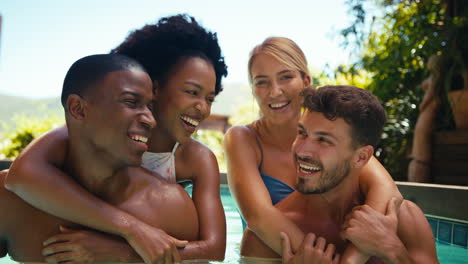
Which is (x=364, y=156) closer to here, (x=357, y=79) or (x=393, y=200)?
(x=393, y=200)

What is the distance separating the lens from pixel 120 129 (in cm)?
209

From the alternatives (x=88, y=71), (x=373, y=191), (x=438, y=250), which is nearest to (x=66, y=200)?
(x=88, y=71)

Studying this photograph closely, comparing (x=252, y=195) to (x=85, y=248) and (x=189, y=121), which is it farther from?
(x=85, y=248)

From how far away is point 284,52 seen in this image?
325 cm

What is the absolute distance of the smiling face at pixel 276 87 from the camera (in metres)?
3.21

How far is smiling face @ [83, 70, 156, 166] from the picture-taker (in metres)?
2.10

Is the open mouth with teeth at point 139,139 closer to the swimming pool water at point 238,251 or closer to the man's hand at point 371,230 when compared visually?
the swimming pool water at point 238,251

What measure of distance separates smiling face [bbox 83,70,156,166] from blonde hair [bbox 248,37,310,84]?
135 cm

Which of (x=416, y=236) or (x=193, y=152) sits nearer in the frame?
(x=416, y=236)

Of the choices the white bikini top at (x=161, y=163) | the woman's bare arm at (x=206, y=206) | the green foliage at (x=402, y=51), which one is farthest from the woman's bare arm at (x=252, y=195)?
the green foliage at (x=402, y=51)

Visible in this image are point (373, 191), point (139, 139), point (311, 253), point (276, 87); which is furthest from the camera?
point (276, 87)

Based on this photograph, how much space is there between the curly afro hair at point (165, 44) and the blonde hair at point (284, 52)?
0.57 metres

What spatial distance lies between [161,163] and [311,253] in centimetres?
102

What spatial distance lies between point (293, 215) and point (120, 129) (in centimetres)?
123
